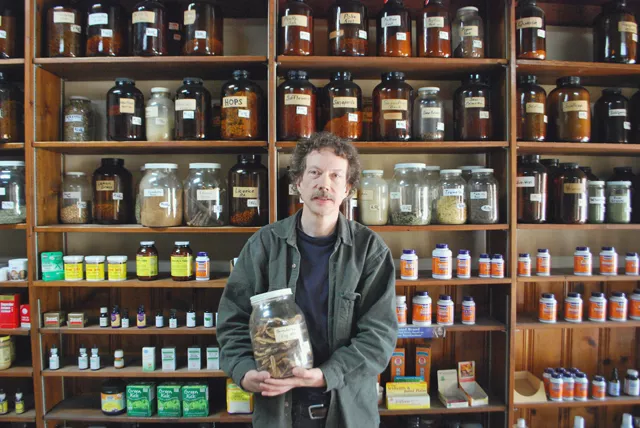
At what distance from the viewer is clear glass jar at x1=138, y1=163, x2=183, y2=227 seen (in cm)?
194

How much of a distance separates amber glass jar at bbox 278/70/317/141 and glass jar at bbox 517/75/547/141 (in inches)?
39.3

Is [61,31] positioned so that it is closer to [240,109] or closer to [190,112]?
[190,112]

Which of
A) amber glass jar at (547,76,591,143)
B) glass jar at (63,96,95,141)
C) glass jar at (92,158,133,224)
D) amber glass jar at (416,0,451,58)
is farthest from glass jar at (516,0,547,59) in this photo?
glass jar at (63,96,95,141)

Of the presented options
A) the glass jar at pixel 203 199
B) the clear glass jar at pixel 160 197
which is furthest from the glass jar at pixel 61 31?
the glass jar at pixel 203 199

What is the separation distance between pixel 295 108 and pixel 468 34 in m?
0.88

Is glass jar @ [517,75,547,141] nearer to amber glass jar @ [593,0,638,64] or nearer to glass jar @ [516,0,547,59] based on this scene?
glass jar @ [516,0,547,59]

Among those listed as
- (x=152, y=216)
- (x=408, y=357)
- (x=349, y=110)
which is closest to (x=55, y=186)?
(x=152, y=216)

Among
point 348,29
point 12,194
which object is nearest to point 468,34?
point 348,29

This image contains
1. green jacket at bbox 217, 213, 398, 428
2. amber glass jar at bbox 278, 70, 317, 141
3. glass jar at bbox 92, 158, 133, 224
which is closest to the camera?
green jacket at bbox 217, 213, 398, 428

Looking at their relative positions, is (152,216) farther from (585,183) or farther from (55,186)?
(585,183)

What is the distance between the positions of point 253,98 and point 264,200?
0.47m

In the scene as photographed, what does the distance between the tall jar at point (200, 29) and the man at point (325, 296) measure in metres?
0.95

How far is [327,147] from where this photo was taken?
1274mm

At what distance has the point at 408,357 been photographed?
2.28 metres
